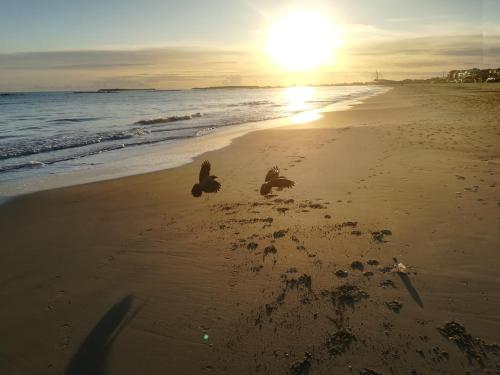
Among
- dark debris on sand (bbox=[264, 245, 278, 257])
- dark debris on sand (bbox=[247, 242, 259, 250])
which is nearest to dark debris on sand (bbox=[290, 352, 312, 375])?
dark debris on sand (bbox=[264, 245, 278, 257])

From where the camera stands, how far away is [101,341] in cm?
344

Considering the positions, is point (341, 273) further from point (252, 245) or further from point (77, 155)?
point (77, 155)

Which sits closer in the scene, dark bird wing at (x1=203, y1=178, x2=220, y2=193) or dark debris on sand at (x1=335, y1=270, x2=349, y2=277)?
dark debris on sand at (x1=335, y1=270, x2=349, y2=277)

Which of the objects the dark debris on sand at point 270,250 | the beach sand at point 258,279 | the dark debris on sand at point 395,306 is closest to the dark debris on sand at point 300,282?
the beach sand at point 258,279

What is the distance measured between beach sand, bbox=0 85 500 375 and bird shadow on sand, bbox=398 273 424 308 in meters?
0.02

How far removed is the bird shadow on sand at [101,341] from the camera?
10.3 ft

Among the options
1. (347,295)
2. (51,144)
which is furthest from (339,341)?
(51,144)

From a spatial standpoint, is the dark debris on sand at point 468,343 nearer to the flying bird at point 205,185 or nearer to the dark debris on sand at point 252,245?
the dark debris on sand at point 252,245

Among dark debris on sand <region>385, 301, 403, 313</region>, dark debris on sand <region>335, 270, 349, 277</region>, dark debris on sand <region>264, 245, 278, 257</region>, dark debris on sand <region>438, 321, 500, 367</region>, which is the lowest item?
dark debris on sand <region>438, 321, 500, 367</region>

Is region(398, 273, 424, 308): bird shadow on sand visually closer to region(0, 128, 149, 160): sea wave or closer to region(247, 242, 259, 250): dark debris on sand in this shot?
region(247, 242, 259, 250): dark debris on sand

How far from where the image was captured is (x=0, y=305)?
4.04 m

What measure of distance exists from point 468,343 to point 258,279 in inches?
82.3

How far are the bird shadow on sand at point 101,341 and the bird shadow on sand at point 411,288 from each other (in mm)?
2782

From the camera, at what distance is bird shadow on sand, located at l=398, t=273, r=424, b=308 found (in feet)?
12.3
